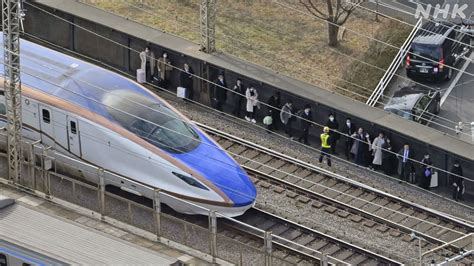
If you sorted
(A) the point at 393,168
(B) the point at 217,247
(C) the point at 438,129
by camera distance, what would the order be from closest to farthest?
(B) the point at 217,247 → (A) the point at 393,168 → (C) the point at 438,129

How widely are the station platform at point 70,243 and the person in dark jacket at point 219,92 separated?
10521mm

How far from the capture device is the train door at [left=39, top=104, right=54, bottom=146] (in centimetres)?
4212

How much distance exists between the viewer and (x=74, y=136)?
41.9 m

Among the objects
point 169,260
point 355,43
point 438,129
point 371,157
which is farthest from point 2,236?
point 355,43

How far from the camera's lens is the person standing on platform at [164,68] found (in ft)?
160

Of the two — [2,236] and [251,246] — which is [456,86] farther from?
[2,236]

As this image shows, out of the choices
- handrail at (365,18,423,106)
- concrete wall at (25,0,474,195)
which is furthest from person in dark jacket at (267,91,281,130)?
handrail at (365,18,423,106)

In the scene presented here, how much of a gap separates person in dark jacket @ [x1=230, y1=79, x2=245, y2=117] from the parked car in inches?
170

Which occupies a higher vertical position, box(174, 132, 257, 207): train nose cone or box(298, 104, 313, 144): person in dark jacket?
box(174, 132, 257, 207): train nose cone

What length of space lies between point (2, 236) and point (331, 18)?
1988cm

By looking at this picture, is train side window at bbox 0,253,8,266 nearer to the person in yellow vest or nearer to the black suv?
the person in yellow vest

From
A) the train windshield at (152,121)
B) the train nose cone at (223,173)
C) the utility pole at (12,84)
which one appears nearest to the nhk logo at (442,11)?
the train windshield at (152,121)

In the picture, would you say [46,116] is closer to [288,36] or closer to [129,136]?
[129,136]

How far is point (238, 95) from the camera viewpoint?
4762 cm
